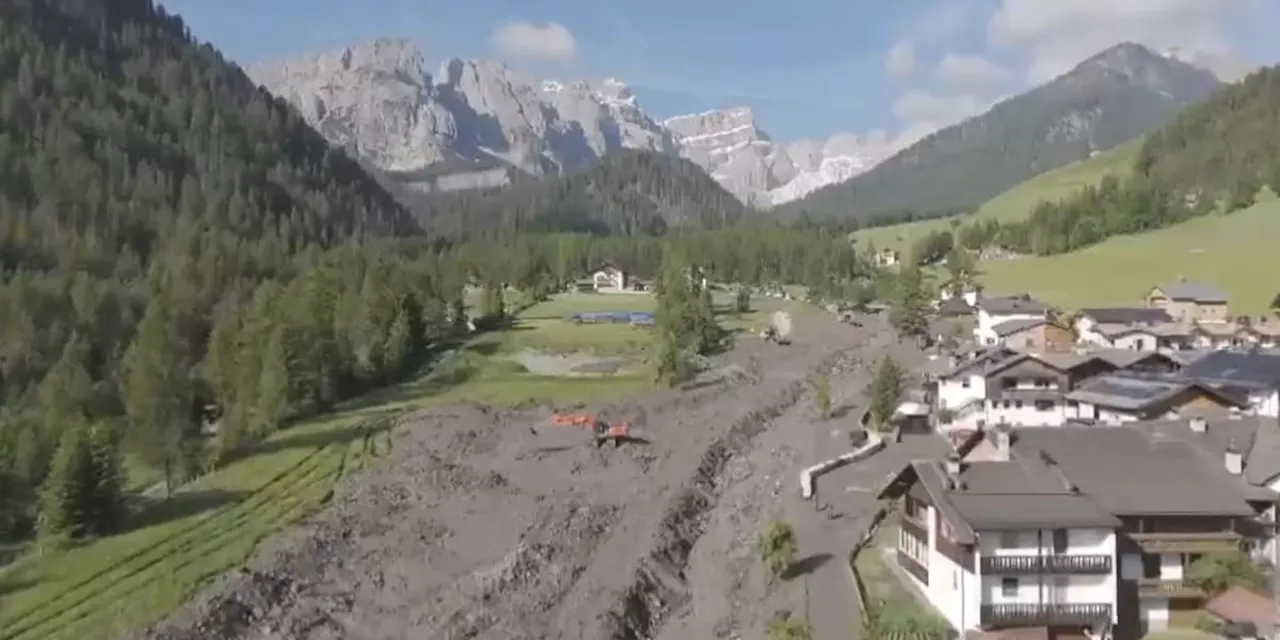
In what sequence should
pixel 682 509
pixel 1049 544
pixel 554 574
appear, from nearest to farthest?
pixel 1049 544
pixel 554 574
pixel 682 509

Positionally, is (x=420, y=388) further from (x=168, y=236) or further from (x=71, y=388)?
(x=168, y=236)

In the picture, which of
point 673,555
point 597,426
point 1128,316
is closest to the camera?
point 673,555

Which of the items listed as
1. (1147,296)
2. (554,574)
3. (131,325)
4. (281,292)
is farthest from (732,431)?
(1147,296)

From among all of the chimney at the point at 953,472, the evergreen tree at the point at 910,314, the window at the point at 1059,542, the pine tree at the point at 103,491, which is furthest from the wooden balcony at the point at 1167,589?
the evergreen tree at the point at 910,314

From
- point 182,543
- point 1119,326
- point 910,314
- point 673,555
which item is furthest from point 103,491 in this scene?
point 910,314

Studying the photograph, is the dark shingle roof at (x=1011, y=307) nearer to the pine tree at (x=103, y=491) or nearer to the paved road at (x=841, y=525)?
the paved road at (x=841, y=525)

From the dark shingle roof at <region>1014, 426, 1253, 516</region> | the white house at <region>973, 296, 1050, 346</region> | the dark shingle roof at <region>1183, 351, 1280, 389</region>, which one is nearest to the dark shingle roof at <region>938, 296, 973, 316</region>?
the white house at <region>973, 296, 1050, 346</region>

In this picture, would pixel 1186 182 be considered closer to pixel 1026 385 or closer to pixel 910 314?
pixel 910 314
